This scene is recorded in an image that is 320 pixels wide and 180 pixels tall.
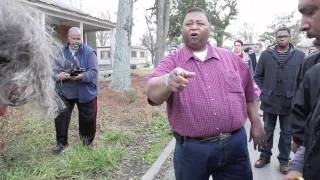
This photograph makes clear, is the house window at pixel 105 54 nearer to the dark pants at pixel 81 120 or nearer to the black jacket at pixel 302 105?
the dark pants at pixel 81 120

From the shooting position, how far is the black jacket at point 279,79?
6.58 metres

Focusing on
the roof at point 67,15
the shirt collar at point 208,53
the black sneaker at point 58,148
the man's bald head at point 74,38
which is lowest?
the black sneaker at point 58,148

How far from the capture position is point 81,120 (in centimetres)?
685

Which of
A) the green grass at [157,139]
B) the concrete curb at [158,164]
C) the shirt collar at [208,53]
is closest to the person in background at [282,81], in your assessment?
the concrete curb at [158,164]

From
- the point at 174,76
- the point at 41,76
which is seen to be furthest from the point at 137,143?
the point at 41,76

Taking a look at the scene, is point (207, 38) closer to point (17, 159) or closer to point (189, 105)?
point (189, 105)

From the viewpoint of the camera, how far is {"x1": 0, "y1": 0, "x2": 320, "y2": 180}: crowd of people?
65.5 inches

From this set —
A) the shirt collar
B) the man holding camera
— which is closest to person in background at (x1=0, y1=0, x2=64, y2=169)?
the shirt collar

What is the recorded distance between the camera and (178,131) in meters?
3.83

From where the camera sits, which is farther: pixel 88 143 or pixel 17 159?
pixel 88 143

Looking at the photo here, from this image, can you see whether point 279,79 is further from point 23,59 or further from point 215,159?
point 23,59

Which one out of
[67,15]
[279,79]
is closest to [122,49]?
[67,15]

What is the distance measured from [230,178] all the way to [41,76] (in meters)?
2.51

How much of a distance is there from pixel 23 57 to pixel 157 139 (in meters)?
6.93
